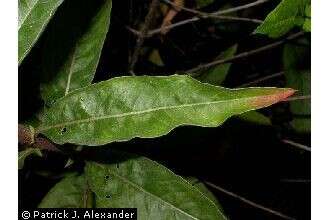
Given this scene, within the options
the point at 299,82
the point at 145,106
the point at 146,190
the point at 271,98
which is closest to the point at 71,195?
the point at 146,190

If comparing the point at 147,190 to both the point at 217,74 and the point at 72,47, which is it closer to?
the point at 72,47

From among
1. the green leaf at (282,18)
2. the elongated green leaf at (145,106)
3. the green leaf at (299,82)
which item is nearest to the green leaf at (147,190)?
the elongated green leaf at (145,106)

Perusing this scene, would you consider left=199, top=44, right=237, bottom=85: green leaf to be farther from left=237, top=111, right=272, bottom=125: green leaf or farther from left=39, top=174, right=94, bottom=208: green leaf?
left=39, top=174, right=94, bottom=208: green leaf

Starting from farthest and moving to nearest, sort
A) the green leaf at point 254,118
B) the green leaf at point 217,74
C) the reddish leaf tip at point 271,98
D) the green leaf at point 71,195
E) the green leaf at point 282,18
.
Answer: the green leaf at point 217,74, the green leaf at point 254,118, the green leaf at point 71,195, the green leaf at point 282,18, the reddish leaf tip at point 271,98

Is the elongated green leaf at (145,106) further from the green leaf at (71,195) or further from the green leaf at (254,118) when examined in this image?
the green leaf at (254,118)

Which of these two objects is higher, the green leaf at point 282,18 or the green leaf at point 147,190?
the green leaf at point 282,18

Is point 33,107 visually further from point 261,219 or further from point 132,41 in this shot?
point 261,219
